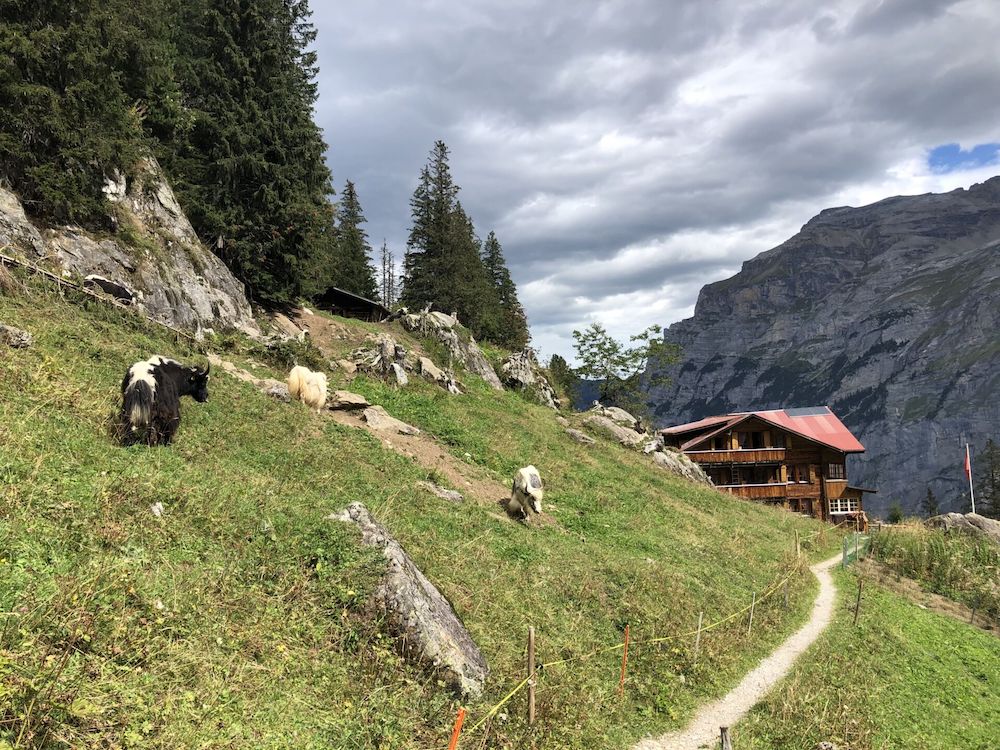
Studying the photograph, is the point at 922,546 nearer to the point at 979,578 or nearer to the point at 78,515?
the point at 979,578

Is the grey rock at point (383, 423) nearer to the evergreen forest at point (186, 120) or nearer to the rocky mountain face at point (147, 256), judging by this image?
the rocky mountain face at point (147, 256)

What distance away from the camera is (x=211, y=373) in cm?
1781

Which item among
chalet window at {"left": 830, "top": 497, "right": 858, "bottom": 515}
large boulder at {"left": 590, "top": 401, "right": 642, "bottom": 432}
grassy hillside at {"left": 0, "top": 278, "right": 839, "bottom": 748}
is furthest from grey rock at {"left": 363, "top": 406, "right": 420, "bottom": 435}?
chalet window at {"left": 830, "top": 497, "right": 858, "bottom": 515}

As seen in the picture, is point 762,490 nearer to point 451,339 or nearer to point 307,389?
point 451,339

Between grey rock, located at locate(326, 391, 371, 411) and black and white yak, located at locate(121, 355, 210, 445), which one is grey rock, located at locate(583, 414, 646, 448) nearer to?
grey rock, located at locate(326, 391, 371, 411)

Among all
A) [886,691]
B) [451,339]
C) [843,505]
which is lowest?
[843,505]

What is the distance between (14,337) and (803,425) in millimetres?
60071

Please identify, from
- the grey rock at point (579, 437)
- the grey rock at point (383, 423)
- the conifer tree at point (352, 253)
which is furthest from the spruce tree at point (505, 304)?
the grey rock at point (383, 423)

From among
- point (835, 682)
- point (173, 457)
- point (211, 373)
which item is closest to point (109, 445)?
point (173, 457)

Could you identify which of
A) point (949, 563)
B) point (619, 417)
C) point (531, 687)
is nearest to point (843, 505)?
point (619, 417)

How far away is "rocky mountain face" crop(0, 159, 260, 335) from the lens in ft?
58.3

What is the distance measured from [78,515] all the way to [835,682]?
1481 centimetres

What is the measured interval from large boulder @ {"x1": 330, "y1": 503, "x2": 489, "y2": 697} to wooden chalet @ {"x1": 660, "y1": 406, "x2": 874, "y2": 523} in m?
44.7

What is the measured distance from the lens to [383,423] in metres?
20.7
